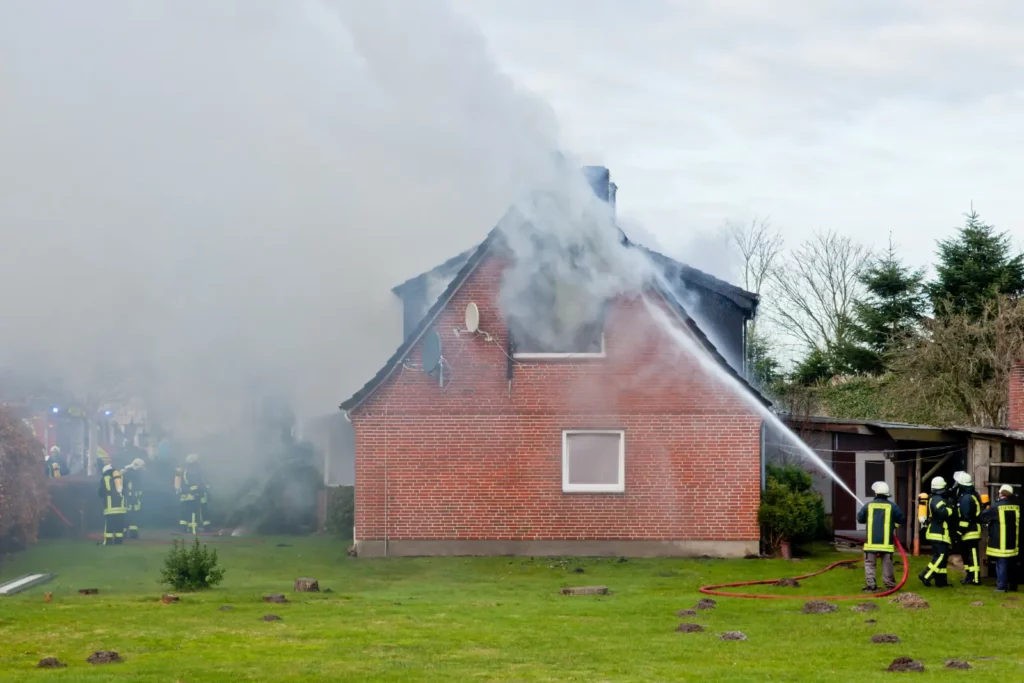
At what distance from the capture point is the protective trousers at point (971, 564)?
20141 mm

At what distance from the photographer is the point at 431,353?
2472cm

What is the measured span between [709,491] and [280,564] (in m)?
8.71

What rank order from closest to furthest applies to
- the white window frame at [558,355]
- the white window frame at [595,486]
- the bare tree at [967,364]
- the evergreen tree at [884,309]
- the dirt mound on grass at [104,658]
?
1. the dirt mound on grass at [104,658]
2. the white window frame at [595,486]
3. the white window frame at [558,355]
4. the bare tree at [967,364]
5. the evergreen tree at [884,309]

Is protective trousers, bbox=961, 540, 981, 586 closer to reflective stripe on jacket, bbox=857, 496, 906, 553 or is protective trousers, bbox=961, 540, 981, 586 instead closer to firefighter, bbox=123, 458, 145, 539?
reflective stripe on jacket, bbox=857, 496, 906, 553

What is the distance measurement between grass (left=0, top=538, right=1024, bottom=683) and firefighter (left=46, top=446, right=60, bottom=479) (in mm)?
9385

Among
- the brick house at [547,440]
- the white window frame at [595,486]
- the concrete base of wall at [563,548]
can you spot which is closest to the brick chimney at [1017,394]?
the brick house at [547,440]

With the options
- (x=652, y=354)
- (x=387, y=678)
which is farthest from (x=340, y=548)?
(x=387, y=678)

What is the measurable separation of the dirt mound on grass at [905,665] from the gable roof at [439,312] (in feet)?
40.6

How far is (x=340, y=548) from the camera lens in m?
26.9

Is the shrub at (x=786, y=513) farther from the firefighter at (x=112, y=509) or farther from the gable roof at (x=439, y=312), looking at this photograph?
the firefighter at (x=112, y=509)

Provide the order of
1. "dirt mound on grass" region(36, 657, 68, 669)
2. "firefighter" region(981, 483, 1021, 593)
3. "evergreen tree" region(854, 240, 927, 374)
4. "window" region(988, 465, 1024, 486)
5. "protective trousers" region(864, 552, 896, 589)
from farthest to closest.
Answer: "evergreen tree" region(854, 240, 927, 374), "window" region(988, 465, 1024, 486), "protective trousers" region(864, 552, 896, 589), "firefighter" region(981, 483, 1021, 593), "dirt mound on grass" region(36, 657, 68, 669)

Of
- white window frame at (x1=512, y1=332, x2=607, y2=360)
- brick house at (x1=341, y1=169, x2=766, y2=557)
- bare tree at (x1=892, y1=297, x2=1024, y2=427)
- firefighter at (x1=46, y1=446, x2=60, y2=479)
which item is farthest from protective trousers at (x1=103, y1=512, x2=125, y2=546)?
bare tree at (x1=892, y1=297, x2=1024, y2=427)

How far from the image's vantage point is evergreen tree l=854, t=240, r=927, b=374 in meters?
48.0

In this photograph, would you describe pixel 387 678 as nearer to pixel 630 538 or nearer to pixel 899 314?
pixel 630 538
